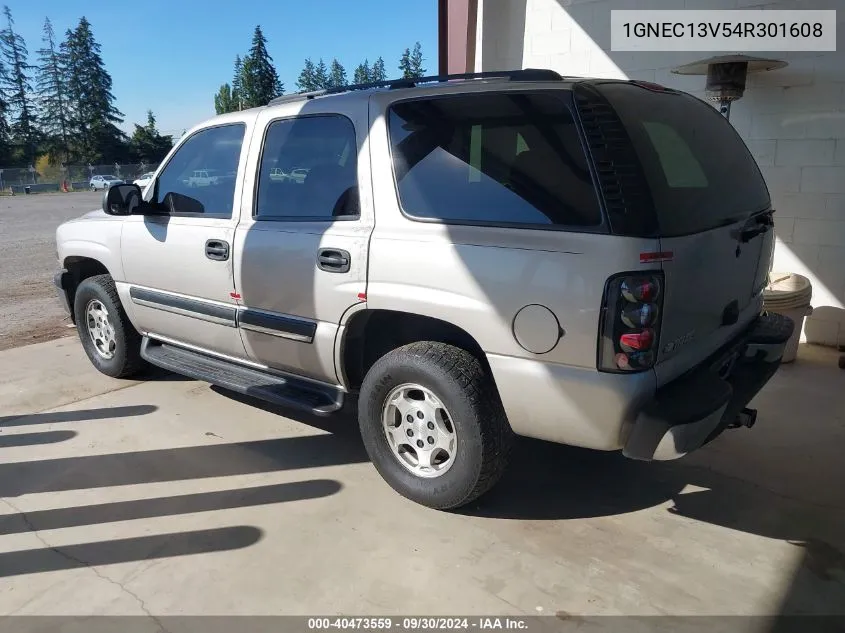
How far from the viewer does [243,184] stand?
4.02 metres

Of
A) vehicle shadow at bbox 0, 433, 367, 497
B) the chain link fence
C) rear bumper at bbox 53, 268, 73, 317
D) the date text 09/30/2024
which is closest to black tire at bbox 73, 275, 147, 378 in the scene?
rear bumper at bbox 53, 268, 73, 317

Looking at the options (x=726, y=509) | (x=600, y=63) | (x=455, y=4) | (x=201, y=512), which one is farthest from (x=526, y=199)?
(x=455, y=4)

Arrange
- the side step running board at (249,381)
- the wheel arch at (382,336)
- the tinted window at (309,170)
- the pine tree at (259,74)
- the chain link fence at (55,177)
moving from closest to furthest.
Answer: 1. the wheel arch at (382,336)
2. the tinted window at (309,170)
3. the side step running board at (249,381)
4. the chain link fence at (55,177)
5. the pine tree at (259,74)

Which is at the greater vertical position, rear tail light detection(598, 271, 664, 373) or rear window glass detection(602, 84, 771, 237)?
rear window glass detection(602, 84, 771, 237)

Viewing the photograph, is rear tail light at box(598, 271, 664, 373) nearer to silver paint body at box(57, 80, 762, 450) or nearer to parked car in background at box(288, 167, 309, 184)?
silver paint body at box(57, 80, 762, 450)

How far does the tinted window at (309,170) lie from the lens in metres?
3.54

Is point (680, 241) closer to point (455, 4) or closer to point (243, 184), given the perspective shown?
point (243, 184)

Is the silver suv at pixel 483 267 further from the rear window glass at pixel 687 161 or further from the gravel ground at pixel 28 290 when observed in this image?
the gravel ground at pixel 28 290

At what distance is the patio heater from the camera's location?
5.42 meters

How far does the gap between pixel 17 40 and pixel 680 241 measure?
9865cm

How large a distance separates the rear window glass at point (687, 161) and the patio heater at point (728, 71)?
2.16 meters

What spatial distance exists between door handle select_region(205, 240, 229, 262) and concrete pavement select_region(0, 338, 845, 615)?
117 centimetres

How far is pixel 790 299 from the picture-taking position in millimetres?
5387

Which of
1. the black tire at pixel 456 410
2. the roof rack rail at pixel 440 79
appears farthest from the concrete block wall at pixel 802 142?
the black tire at pixel 456 410
